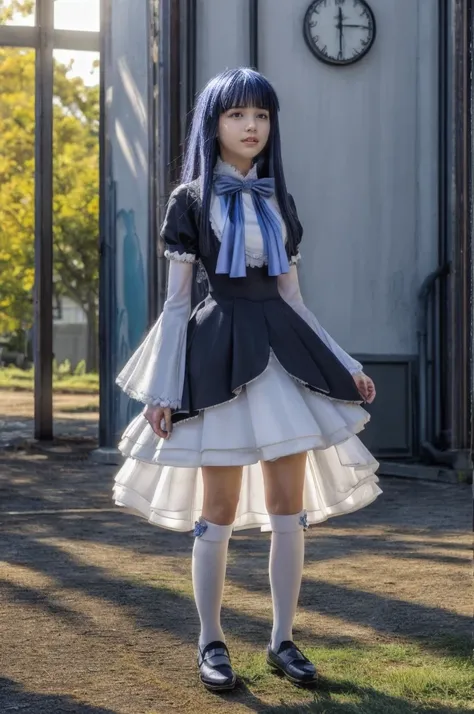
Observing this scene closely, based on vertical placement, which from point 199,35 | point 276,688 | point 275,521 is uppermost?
point 199,35

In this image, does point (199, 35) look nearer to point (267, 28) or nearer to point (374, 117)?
point (267, 28)

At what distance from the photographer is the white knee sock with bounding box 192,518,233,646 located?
340 centimetres

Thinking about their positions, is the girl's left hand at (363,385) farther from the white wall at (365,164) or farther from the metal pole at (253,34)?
the metal pole at (253,34)

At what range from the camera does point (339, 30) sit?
29.3 feet

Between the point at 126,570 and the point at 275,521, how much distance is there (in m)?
1.76

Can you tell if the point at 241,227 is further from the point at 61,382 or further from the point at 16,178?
the point at 61,382

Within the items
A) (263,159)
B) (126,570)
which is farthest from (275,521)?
(126,570)

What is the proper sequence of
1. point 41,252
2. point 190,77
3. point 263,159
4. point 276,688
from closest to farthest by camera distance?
point 276,688 < point 263,159 < point 190,77 < point 41,252

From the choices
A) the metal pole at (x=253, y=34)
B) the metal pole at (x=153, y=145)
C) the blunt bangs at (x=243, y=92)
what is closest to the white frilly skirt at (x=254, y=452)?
the blunt bangs at (x=243, y=92)

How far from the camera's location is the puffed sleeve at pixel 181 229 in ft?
11.3

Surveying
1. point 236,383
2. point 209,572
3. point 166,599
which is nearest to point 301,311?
point 236,383

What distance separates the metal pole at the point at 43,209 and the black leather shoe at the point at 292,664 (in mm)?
7714

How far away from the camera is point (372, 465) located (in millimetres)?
3510

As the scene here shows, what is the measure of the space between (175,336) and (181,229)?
11.9 inches
